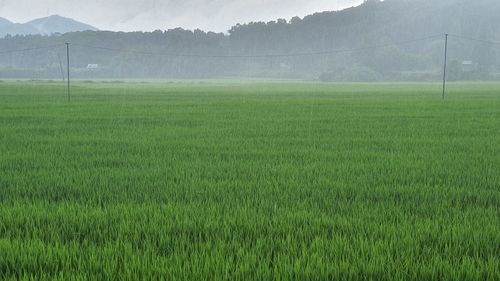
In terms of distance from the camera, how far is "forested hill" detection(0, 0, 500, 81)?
12312cm

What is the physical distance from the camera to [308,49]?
523ft

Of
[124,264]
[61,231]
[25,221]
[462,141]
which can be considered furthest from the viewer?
[462,141]

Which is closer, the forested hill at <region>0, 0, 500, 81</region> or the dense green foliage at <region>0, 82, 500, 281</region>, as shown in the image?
the dense green foliage at <region>0, 82, 500, 281</region>

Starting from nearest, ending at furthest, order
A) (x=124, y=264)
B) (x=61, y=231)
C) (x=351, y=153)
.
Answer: (x=124, y=264)
(x=61, y=231)
(x=351, y=153)

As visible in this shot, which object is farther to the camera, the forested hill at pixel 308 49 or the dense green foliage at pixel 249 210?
the forested hill at pixel 308 49

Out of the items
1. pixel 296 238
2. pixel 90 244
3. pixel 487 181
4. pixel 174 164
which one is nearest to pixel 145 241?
pixel 90 244

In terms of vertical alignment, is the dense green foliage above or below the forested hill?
below

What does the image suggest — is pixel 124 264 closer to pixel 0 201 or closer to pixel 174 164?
pixel 0 201

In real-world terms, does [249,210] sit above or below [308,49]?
below

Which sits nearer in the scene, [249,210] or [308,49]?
[249,210]

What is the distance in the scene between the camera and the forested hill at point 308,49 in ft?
404

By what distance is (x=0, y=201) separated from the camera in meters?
4.93

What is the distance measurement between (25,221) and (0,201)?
3.18 ft

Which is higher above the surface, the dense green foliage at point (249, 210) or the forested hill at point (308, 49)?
the forested hill at point (308, 49)
